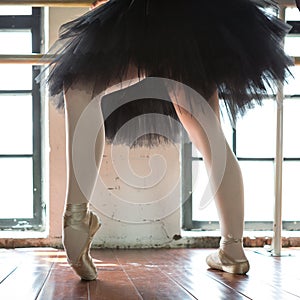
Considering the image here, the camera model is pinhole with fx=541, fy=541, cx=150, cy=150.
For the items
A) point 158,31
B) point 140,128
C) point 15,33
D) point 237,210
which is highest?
point 15,33

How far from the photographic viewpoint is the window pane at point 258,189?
Answer: 2305 mm

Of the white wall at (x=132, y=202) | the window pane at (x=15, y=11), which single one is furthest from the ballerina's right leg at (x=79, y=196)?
the window pane at (x=15, y=11)

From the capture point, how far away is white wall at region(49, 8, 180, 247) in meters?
1.97

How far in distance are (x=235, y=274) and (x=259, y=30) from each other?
1.80 feet

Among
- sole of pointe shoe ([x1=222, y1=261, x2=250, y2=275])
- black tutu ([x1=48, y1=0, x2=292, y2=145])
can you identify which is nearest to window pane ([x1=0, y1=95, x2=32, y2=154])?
black tutu ([x1=48, y1=0, x2=292, y2=145])

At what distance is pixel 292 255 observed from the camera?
65.6 inches

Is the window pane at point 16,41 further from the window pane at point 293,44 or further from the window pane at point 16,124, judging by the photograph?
the window pane at point 293,44

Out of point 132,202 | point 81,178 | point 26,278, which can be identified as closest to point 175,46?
point 81,178

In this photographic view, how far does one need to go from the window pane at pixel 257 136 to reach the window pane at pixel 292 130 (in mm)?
66

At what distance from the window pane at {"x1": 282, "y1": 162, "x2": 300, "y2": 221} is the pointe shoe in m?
1.04

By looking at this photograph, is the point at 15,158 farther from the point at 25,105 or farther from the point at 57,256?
the point at 57,256

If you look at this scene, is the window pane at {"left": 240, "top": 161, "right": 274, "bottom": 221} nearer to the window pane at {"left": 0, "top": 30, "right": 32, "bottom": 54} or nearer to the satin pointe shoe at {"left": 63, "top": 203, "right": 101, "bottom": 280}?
the window pane at {"left": 0, "top": 30, "right": 32, "bottom": 54}

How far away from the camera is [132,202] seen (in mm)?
1985

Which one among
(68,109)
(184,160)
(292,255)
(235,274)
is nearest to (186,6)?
(68,109)
